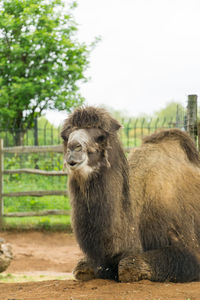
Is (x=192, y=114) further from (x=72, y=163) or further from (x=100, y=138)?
(x=72, y=163)

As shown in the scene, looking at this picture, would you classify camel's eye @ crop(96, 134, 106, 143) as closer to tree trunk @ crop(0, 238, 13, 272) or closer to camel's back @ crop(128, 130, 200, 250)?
camel's back @ crop(128, 130, 200, 250)

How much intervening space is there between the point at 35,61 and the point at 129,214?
57.5 feet

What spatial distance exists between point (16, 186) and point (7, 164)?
75 cm

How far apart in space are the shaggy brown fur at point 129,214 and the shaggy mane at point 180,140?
0.54 m

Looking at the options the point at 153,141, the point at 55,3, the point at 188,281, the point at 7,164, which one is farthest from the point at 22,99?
the point at 188,281

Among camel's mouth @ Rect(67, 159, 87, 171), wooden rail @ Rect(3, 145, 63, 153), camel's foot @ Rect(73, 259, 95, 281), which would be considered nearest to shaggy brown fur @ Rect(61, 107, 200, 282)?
camel's foot @ Rect(73, 259, 95, 281)

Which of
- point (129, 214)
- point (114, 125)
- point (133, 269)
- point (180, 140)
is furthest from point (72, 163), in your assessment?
point (180, 140)

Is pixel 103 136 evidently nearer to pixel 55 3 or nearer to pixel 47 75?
pixel 47 75

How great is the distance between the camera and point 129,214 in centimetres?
505

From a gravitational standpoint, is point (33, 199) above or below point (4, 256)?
above

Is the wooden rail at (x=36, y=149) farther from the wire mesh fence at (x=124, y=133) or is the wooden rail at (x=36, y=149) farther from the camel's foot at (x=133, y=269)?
the camel's foot at (x=133, y=269)

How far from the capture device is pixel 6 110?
20.3 metres

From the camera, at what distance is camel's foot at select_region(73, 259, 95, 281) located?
17.7ft

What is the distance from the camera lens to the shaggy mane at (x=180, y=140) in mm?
6043
